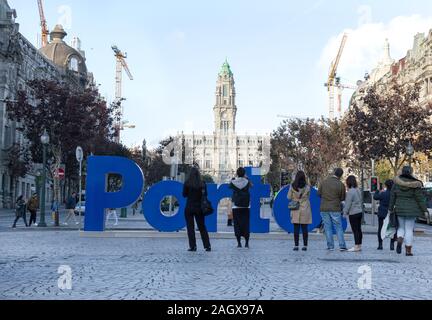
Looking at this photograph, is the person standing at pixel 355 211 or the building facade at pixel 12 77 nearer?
the person standing at pixel 355 211

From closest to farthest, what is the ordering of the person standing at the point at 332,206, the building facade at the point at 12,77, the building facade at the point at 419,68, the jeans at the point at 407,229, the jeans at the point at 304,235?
the jeans at the point at 407,229
the jeans at the point at 304,235
the person standing at the point at 332,206
the building facade at the point at 12,77
the building facade at the point at 419,68

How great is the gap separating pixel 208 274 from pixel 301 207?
610 centimetres

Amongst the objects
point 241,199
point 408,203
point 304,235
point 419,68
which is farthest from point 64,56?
point 408,203

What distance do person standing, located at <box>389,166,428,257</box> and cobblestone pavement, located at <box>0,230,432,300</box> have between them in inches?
24.5

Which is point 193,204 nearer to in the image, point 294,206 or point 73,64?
point 294,206

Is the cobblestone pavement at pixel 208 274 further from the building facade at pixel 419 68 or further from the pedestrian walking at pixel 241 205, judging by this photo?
the building facade at pixel 419 68

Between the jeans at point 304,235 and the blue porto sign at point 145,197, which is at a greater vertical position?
the blue porto sign at point 145,197

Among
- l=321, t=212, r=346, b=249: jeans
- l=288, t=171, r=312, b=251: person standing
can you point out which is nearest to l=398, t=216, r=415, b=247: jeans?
l=321, t=212, r=346, b=249: jeans

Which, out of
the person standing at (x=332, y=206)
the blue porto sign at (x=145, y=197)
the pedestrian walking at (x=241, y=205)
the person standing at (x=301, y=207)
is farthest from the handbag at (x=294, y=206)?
the blue porto sign at (x=145, y=197)

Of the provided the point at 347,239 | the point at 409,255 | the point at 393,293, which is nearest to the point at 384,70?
the point at 347,239

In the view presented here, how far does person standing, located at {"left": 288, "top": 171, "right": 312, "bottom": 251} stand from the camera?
15219 millimetres

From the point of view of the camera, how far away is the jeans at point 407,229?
14224mm

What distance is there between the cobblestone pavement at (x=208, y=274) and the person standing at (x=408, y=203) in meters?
0.62
